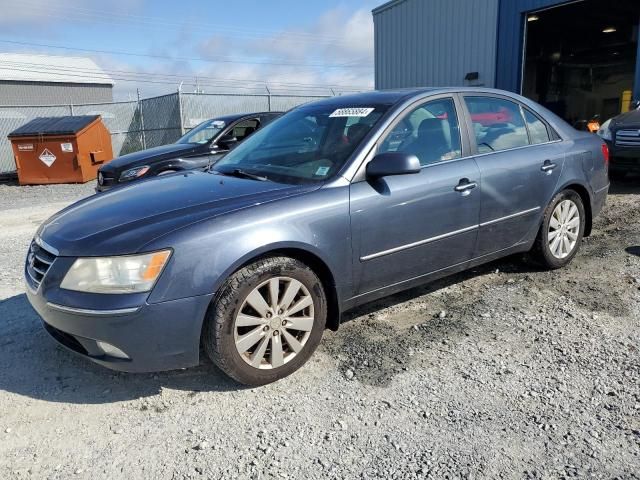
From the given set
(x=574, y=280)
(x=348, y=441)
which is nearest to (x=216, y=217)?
(x=348, y=441)

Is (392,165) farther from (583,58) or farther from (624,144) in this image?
(583,58)

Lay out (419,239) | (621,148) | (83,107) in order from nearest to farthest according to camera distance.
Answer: (419,239)
(621,148)
(83,107)

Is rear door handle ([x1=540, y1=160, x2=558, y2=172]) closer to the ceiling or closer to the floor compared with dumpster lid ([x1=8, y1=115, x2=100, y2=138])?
closer to the floor

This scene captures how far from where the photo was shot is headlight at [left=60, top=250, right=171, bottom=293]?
8.23ft

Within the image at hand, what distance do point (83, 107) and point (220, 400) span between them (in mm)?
16926

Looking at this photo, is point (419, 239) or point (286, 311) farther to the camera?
point (419, 239)

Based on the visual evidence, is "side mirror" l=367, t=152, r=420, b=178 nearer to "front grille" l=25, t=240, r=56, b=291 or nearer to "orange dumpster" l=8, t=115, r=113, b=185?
"front grille" l=25, t=240, r=56, b=291

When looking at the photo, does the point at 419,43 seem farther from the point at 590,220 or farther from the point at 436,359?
the point at 436,359

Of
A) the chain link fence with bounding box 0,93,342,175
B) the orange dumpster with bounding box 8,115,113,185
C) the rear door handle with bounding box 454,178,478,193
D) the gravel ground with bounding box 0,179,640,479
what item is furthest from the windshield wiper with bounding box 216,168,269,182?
the chain link fence with bounding box 0,93,342,175

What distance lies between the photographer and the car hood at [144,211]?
2620 mm

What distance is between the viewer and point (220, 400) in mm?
2789

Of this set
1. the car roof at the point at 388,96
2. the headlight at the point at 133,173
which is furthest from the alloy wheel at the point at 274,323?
the headlight at the point at 133,173

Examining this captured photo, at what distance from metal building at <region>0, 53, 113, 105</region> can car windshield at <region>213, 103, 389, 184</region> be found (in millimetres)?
37208

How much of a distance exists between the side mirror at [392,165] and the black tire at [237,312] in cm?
72
